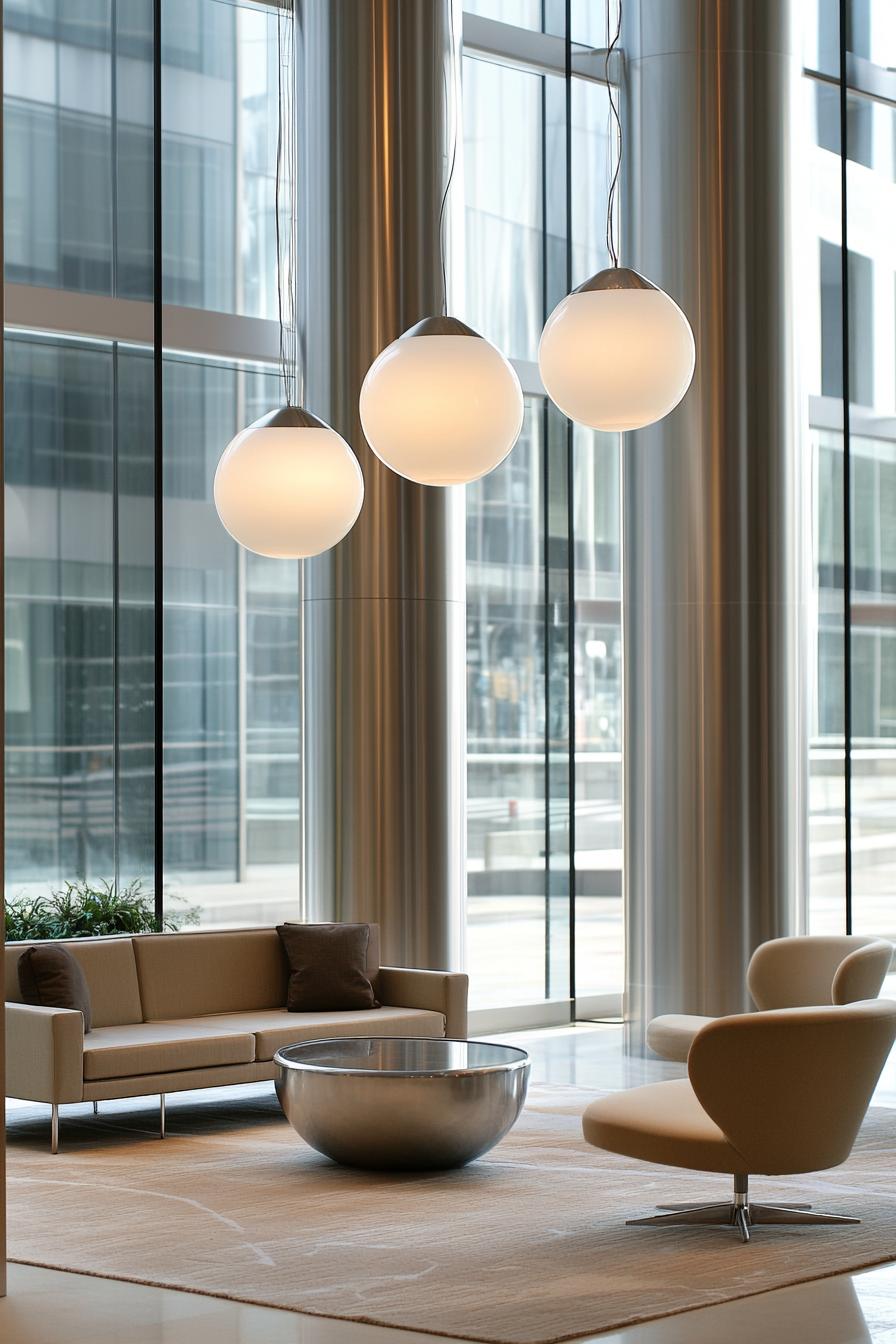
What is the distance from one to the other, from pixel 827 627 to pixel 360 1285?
7.98m

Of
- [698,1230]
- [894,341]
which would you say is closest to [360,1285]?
[698,1230]

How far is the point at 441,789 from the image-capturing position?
Answer: 919 cm

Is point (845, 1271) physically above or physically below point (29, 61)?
below

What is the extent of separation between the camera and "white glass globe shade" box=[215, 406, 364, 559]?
7.02m

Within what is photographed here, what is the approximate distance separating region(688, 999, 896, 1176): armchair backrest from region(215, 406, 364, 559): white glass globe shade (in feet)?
8.59

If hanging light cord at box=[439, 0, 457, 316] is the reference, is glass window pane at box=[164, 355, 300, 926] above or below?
below

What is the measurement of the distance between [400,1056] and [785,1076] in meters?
1.81

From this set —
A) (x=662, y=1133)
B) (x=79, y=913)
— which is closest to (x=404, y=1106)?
(x=662, y=1133)

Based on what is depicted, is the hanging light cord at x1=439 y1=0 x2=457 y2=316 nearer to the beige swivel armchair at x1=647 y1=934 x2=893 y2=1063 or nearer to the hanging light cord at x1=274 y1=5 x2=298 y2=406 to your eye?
the hanging light cord at x1=274 y1=5 x2=298 y2=406

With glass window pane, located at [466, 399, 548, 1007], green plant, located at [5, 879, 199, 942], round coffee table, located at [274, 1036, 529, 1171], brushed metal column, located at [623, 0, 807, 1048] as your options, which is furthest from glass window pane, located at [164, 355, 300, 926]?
round coffee table, located at [274, 1036, 529, 1171]

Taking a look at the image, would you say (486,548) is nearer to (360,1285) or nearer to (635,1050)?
(635,1050)

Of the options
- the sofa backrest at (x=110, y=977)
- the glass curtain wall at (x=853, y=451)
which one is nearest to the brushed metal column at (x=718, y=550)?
the glass curtain wall at (x=853, y=451)

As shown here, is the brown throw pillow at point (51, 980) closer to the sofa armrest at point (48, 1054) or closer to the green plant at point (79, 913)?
the sofa armrest at point (48, 1054)

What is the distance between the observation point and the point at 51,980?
7.26 metres
